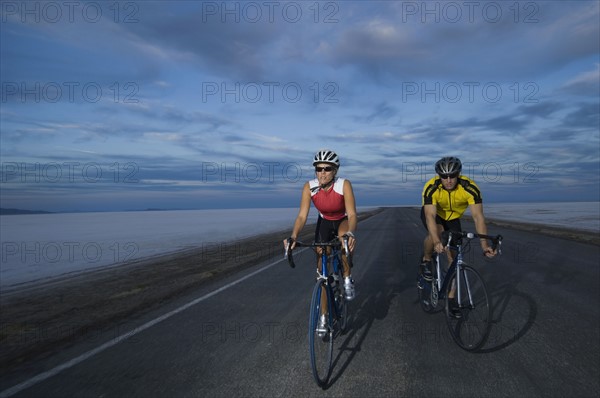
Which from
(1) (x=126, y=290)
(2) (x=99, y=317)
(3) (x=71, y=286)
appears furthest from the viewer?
(3) (x=71, y=286)

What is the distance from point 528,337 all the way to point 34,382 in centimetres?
566

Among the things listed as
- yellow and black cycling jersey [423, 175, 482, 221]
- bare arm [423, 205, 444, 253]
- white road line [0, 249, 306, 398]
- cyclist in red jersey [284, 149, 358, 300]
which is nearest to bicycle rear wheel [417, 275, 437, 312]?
bare arm [423, 205, 444, 253]

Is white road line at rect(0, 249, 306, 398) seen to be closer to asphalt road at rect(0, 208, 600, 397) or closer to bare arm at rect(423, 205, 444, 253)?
asphalt road at rect(0, 208, 600, 397)

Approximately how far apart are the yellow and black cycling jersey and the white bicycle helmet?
158 centimetres

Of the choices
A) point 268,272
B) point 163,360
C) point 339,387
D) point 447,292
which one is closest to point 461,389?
point 339,387

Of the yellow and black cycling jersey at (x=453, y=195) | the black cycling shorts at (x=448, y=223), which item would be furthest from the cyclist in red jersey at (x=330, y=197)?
the black cycling shorts at (x=448, y=223)

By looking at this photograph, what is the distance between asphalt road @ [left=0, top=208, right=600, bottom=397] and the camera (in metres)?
3.58

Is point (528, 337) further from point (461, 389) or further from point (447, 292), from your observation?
point (461, 389)

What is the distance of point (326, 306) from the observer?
4.19m

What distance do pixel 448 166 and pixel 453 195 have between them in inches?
20.3

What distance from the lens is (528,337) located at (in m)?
4.83

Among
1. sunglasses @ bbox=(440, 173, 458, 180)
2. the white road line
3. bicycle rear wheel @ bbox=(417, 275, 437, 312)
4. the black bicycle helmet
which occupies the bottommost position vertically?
the white road line

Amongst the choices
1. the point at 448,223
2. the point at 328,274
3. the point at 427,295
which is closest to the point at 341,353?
the point at 328,274

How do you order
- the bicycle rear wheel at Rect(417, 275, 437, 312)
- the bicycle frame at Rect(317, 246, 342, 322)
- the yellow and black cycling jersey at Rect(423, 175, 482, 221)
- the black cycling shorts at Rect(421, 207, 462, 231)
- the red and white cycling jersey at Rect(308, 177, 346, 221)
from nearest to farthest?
the bicycle frame at Rect(317, 246, 342, 322) → the red and white cycling jersey at Rect(308, 177, 346, 221) → the yellow and black cycling jersey at Rect(423, 175, 482, 221) → the black cycling shorts at Rect(421, 207, 462, 231) → the bicycle rear wheel at Rect(417, 275, 437, 312)
